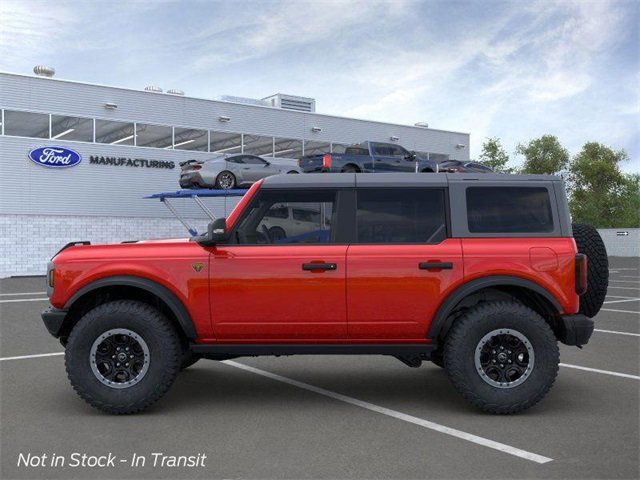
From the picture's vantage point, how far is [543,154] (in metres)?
77.1

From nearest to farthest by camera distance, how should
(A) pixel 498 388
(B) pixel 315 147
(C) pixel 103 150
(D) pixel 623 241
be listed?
(A) pixel 498 388
(C) pixel 103 150
(B) pixel 315 147
(D) pixel 623 241

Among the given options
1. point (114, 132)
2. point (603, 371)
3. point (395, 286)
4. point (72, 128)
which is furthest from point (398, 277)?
point (114, 132)

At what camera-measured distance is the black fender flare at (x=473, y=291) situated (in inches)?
217

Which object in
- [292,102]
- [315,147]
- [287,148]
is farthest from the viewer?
[292,102]

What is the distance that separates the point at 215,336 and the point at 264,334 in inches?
16.5

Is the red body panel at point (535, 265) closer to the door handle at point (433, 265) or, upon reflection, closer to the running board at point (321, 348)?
the door handle at point (433, 265)

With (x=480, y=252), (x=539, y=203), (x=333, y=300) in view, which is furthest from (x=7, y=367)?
(x=539, y=203)

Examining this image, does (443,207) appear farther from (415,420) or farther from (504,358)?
(415,420)

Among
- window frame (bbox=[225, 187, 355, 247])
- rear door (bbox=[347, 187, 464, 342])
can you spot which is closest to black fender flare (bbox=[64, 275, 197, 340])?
window frame (bbox=[225, 187, 355, 247])

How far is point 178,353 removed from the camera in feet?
18.4

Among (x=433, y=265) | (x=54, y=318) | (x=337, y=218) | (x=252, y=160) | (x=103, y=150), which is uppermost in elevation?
(x=103, y=150)

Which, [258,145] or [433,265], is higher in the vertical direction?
[258,145]

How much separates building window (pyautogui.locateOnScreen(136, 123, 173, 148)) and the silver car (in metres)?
6.93

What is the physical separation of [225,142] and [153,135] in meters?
3.69
